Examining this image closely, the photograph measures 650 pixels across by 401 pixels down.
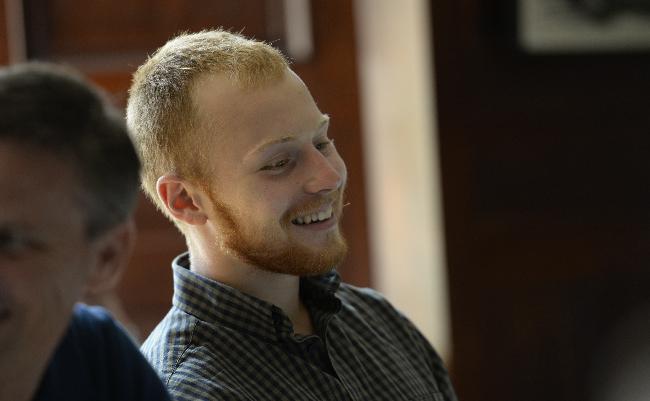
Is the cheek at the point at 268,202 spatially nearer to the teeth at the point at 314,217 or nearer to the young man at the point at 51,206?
the teeth at the point at 314,217

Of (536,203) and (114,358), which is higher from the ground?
(114,358)

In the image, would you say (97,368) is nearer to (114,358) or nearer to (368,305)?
(114,358)

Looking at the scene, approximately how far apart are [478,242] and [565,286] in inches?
12.5

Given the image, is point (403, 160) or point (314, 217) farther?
point (403, 160)

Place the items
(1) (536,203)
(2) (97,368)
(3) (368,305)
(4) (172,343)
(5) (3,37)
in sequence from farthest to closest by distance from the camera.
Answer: (1) (536,203) < (5) (3,37) < (3) (368,305) < (4) (172,343) < (2) (97,368)

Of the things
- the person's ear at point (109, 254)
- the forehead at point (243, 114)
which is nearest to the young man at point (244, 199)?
the forehead at point (243, 114)

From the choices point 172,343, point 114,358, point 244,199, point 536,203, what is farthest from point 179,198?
point 536,203

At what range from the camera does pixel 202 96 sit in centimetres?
126

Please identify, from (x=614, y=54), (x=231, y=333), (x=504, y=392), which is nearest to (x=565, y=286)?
(x=504, y=392)

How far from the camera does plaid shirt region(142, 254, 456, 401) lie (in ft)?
3.92

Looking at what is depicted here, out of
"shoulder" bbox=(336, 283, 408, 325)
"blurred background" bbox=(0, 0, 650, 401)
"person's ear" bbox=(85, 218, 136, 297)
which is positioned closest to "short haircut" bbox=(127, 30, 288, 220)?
"shoulder" bbox=(336, 283, 408, 325)

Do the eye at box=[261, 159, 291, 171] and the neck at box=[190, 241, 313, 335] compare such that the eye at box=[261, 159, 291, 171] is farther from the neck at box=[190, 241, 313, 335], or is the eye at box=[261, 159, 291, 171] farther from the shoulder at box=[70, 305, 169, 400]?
the shoulder at box=[70, 305, 169, 400]

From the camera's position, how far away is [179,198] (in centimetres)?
128

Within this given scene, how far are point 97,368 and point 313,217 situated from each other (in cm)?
42
